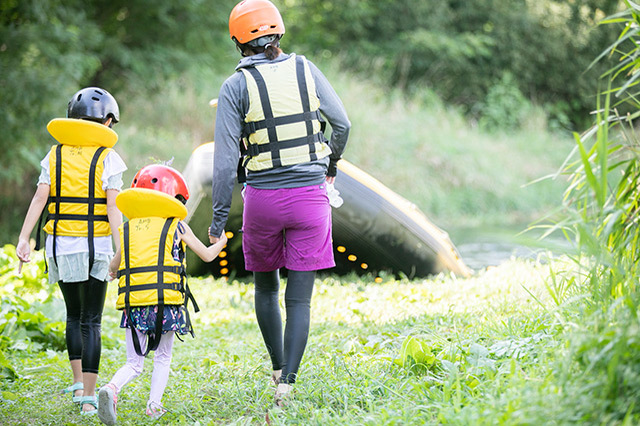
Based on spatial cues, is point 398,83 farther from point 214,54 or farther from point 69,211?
point 69,211

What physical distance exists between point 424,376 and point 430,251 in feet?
13.8

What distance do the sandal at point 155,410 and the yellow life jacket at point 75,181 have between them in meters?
0.83

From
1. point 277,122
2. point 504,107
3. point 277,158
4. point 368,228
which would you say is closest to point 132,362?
point 277,158

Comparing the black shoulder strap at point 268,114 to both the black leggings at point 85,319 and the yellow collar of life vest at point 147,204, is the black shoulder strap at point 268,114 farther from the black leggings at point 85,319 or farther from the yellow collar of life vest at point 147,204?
the black leggings at point 85,319

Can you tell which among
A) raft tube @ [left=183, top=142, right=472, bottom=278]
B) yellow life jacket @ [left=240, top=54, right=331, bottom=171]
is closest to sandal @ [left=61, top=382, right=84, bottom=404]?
yellow life jacket @ [left=240, top=54, right=331, bottom=171]

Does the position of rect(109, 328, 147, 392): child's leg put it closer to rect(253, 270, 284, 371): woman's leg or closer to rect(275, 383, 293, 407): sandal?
rect(253, 270, 284, 371): woman's leg

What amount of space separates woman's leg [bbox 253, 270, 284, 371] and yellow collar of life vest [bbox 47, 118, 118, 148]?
43.7 inches

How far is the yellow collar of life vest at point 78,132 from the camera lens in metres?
3.76

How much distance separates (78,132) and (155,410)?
59.8 inches

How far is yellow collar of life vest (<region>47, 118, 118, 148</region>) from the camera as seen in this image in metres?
3.76

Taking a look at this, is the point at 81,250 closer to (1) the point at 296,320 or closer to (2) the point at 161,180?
(2) the point at 161,180

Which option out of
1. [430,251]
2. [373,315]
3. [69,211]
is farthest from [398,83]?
[69,211]

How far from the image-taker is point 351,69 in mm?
22625

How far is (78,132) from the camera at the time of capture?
3779mm
